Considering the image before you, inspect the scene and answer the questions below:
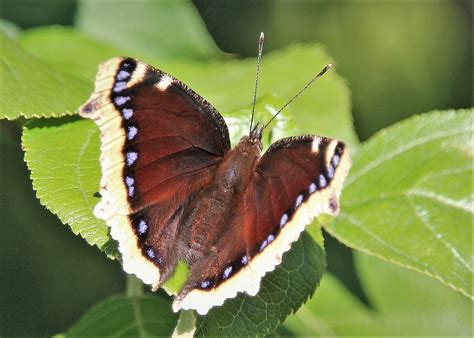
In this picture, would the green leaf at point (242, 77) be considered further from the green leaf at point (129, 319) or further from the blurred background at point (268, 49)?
the green leaf at point (129, 319)

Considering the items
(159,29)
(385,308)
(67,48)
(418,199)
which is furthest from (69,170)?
(385,308)

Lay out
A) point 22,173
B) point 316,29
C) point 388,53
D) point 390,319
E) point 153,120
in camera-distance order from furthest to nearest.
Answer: point 388,53, point 316,29, point 390,319, point 22,173, point 153,120

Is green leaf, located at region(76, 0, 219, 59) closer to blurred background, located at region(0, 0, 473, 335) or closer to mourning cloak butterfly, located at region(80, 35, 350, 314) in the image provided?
blurred background, located at region(0, 0, 473, 335)

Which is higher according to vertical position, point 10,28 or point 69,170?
point 69,170

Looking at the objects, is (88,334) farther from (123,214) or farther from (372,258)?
(372,258)

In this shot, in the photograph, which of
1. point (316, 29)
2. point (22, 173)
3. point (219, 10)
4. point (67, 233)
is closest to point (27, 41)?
point (22, 173)

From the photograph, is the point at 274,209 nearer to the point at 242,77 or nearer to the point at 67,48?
the point at 242,77

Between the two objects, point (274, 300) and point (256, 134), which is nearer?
point (274, 300)
